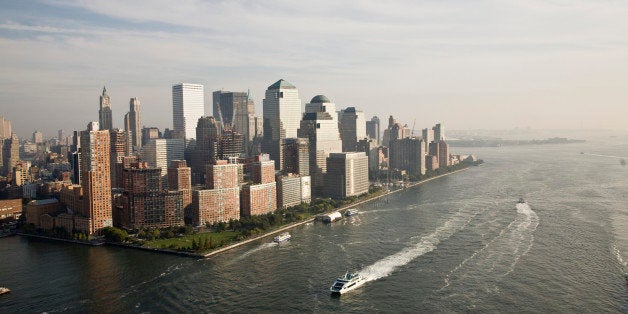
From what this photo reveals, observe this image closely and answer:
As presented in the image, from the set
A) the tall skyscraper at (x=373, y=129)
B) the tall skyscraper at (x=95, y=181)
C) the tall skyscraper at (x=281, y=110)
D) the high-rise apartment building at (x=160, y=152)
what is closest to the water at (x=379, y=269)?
the tall skyscraper at (x=95, y=181)

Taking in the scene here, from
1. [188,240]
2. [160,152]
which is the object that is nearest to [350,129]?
[160,152]

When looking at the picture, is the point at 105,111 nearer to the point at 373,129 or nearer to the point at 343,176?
the point at 343,176

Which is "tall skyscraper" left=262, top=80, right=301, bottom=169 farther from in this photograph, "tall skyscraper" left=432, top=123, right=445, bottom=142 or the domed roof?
"tall skyscraper" left=432, top=123, right=445, bottom=142

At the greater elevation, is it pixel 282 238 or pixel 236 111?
pixel 236 111

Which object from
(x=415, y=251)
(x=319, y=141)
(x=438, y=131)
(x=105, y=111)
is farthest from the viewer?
(x=438, y=131)

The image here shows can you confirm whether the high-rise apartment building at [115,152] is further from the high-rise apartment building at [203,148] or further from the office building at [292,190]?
the office building at [292,190]

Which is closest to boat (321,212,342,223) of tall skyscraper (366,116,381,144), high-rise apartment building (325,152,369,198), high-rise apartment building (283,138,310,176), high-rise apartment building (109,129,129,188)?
high-rise apartment building (325,152,369,198)

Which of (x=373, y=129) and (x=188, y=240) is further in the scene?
(x=373, y=129)
